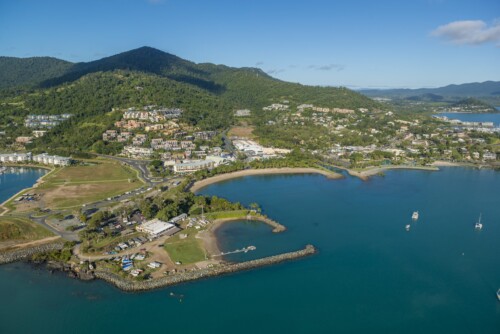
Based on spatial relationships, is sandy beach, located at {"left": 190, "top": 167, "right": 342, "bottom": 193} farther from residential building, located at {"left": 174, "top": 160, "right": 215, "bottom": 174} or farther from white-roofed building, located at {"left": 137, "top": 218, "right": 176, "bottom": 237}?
white-roofed building, located at {"left": 137, "top": 218, "right": 176, "bottom": 237}

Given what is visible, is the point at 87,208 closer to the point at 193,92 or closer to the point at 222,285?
the point at 222,285

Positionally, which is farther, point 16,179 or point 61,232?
point 16,179

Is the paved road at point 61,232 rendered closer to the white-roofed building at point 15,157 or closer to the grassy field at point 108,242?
the grassy field at point 108,242

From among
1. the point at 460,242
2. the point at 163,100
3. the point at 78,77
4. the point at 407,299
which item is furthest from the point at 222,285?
the point at 78,77

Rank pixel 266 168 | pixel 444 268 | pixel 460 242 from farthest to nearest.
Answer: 1. pixel 266 168
2. pixel 460 242
3. pixel 444 268

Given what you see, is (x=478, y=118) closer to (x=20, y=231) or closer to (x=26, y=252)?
(x=20, y=231)

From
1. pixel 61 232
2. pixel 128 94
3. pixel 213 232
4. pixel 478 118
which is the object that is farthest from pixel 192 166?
pixel 478 118

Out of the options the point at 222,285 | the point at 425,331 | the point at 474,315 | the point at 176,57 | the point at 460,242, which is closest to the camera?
→ the point at 425,331
